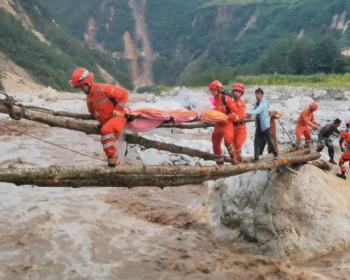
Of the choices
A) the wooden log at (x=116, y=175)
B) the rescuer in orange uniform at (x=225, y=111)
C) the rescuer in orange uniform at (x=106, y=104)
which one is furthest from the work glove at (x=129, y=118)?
the rescuer in orange uniform at (x=225, y=111)

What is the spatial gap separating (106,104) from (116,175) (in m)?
1.05

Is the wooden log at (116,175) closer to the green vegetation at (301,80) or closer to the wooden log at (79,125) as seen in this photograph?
the wooden log at (79,125)

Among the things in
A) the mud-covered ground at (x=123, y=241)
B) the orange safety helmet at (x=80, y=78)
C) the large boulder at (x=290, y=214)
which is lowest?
the mud-covered ground at (x=123, y=241)

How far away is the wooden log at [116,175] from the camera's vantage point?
11.8 ft

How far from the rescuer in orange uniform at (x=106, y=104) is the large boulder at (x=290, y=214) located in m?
2.55

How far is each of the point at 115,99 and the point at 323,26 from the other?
76.6 meters

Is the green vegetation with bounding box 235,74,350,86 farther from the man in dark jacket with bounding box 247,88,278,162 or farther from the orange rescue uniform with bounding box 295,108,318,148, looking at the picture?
the man in dark jacket with bounding box 247,88,278,162

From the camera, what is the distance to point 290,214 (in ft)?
18.9

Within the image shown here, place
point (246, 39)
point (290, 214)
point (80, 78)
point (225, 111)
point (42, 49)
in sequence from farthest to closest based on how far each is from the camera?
point (246, 39) → point (42, 49) → point (225, 111) → point (290, 214) → point (80, 78)

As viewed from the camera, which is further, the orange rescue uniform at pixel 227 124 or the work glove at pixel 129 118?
the orange rescue uniform at pixel 227 124

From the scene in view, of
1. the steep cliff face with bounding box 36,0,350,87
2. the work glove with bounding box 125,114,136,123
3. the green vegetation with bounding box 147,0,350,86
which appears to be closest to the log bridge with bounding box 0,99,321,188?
the work glove with bounding box 125,114,136,123

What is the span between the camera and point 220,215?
686 cm

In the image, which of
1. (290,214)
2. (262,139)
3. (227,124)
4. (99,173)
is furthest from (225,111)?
(99,173)

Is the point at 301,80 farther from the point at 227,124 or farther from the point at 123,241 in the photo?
the point at 123,241
